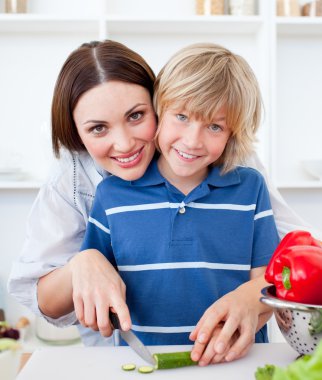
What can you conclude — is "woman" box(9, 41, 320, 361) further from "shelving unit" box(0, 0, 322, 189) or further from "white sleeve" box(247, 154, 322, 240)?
"shelving unit" box(0, 0, 322, 189)

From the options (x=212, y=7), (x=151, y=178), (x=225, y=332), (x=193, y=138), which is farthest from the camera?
(x=212, y=7)

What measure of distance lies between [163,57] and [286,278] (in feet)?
6.71

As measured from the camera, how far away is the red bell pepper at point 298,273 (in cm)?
83

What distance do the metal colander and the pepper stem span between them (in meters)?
0.04

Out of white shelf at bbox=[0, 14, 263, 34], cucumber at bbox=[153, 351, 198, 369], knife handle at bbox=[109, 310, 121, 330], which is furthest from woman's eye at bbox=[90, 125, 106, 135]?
white shelf at bbox=[0, 14, 263, 34]

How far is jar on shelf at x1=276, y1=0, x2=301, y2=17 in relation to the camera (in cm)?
257

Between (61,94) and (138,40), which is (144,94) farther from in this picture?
(138,40)

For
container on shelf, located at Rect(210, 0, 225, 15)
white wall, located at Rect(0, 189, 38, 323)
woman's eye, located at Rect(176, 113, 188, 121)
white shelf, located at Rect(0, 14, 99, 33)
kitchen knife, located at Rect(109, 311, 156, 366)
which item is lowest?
white wall, located at Rect(0, 189, 38, 323)

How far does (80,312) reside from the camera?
95 centimetres

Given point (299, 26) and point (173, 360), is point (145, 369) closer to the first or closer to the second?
point (173, 360)

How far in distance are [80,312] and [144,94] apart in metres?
0.50

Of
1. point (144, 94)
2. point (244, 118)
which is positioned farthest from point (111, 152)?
point (244, 118)

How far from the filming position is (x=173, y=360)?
82 centimetres

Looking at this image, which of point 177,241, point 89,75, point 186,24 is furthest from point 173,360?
point 186,24
